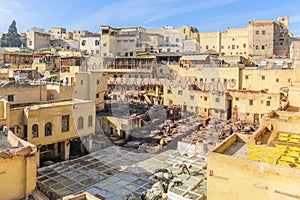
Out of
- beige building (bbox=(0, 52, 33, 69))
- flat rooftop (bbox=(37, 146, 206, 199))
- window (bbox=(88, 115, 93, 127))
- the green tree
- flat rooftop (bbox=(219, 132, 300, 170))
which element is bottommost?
flat rooftop (bbox=(37, 146, 206, 199))

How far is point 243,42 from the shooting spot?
52156mm

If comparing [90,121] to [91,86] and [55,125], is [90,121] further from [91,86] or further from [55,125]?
[91,86]

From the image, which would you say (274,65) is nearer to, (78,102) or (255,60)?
(255,60)

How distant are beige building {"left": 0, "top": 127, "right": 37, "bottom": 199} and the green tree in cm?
6422

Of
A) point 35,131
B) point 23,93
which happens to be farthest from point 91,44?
point 35,131

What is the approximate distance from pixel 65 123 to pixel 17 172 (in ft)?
26.9

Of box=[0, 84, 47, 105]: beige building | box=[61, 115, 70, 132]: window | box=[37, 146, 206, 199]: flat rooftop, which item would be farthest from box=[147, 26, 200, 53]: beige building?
box=[37, 146, 206, 199]: flat rooftop

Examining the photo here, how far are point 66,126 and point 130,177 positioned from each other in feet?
22.3

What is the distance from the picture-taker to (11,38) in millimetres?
67562

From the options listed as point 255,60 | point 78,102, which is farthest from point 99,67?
point 255,60

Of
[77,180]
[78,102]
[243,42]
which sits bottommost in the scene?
[77,180]

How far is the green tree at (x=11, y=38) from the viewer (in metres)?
67.1

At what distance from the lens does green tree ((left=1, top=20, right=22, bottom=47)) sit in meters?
67.1

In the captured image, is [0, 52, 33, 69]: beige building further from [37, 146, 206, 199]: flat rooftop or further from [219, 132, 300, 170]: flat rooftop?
[219, 132, 300, 170]: flat rooftop
